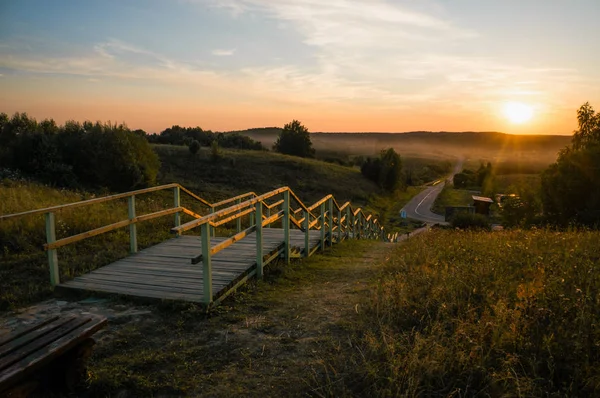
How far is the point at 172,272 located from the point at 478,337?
4230mm

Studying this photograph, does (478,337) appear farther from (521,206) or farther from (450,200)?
(450,200)

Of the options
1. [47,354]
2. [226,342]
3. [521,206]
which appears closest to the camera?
[47,354]

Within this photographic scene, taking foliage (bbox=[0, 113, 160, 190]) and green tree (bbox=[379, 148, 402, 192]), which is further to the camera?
green tree (bbox=[379, 148, 402, 192])

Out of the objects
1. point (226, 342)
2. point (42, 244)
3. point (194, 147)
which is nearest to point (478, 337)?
point (226, 342)

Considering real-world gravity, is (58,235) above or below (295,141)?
below

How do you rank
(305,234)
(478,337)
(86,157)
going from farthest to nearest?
1. (86,157)
2. (305,234)
3. (478,337)

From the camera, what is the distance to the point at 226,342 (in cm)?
379

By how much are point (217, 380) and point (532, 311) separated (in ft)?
9.34

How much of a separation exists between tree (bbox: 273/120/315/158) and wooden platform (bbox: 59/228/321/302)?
59.3 m

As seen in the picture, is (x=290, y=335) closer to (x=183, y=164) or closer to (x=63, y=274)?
(x=63, y=274)

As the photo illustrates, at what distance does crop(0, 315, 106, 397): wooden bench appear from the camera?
2.58 m

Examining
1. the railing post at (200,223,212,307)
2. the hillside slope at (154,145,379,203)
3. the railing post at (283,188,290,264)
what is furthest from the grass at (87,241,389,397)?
the hillside slope at (154,145,379,203)

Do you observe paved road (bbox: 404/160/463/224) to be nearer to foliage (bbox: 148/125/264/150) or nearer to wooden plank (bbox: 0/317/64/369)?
foliage (bbox: 148/125/264/150)

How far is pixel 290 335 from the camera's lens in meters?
3.92
